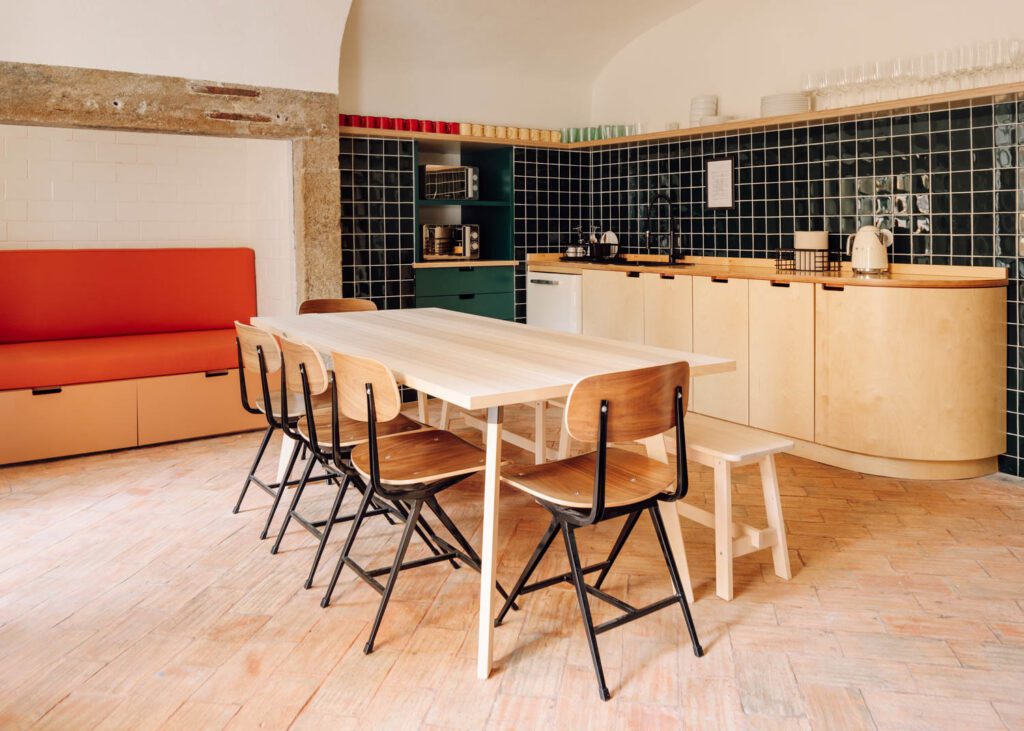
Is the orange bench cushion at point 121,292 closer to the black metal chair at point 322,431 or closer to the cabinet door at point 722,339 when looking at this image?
the black metal chair at point 322,431

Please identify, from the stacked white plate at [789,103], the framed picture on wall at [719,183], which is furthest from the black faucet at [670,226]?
the stacked white plate at [789,103]

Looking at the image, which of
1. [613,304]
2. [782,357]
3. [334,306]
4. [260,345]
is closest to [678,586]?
[260,345]

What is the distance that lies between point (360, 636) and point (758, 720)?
118 cm

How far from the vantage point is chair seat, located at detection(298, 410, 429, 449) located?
127 inches

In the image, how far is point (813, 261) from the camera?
4.99 m

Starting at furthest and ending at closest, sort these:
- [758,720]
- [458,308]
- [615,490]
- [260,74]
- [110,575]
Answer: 1. [458,308]
2. [260,74]
3. [110,575]
4. [615,490]
5. [758,720]

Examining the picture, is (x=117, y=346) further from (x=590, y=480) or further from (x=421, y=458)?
(x=590, y=480)

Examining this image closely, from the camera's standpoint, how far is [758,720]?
217 cm

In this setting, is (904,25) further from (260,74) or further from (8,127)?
(8,127)

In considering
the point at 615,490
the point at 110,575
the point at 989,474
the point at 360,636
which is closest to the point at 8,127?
the point at 110,575

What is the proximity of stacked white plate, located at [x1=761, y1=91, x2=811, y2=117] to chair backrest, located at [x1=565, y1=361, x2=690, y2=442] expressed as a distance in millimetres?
3317

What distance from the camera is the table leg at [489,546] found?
2.41 meters

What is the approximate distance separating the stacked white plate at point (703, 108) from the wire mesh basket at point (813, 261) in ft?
4.06

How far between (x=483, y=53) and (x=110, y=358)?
134 inches
